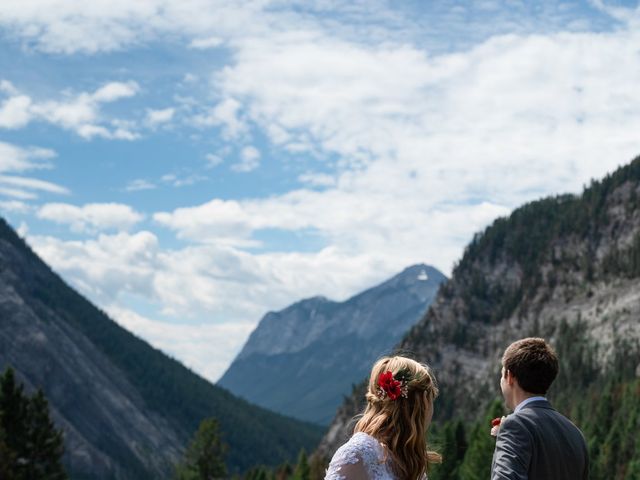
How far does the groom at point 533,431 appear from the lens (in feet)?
23.0

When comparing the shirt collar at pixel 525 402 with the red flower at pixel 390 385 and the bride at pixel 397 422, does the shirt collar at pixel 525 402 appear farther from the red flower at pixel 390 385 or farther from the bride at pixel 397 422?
the red flower at pixel 390 385

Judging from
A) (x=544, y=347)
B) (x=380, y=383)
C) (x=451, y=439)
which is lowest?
(x=380, y=383)

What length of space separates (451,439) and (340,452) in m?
62.6

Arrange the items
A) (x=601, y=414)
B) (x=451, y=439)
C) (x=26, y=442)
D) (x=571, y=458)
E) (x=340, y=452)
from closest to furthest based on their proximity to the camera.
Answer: (x=340, y=452), (x=571, y=458), (x=26, y=442), (x=451, y=439), (x=601, y=414)

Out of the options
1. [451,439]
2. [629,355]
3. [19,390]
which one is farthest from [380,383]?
[629,355]

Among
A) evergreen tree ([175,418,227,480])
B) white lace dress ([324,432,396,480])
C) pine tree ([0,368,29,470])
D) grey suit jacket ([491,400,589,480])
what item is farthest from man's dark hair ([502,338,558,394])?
evergreen tree ([175,418,227,480])

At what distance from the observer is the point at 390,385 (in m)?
6.65

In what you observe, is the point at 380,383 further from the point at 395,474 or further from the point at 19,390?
the point at 19,390

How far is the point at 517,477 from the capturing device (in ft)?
22.6

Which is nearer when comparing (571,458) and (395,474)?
(395,474)

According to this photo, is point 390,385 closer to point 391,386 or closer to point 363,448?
point 391,386

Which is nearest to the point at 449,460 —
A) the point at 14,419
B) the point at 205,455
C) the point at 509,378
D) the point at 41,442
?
the point at 205,455

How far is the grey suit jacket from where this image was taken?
6.98 meters

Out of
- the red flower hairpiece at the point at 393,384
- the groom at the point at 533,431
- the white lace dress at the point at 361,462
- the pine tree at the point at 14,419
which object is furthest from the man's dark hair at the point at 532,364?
the pine tree at the point at 14,419
